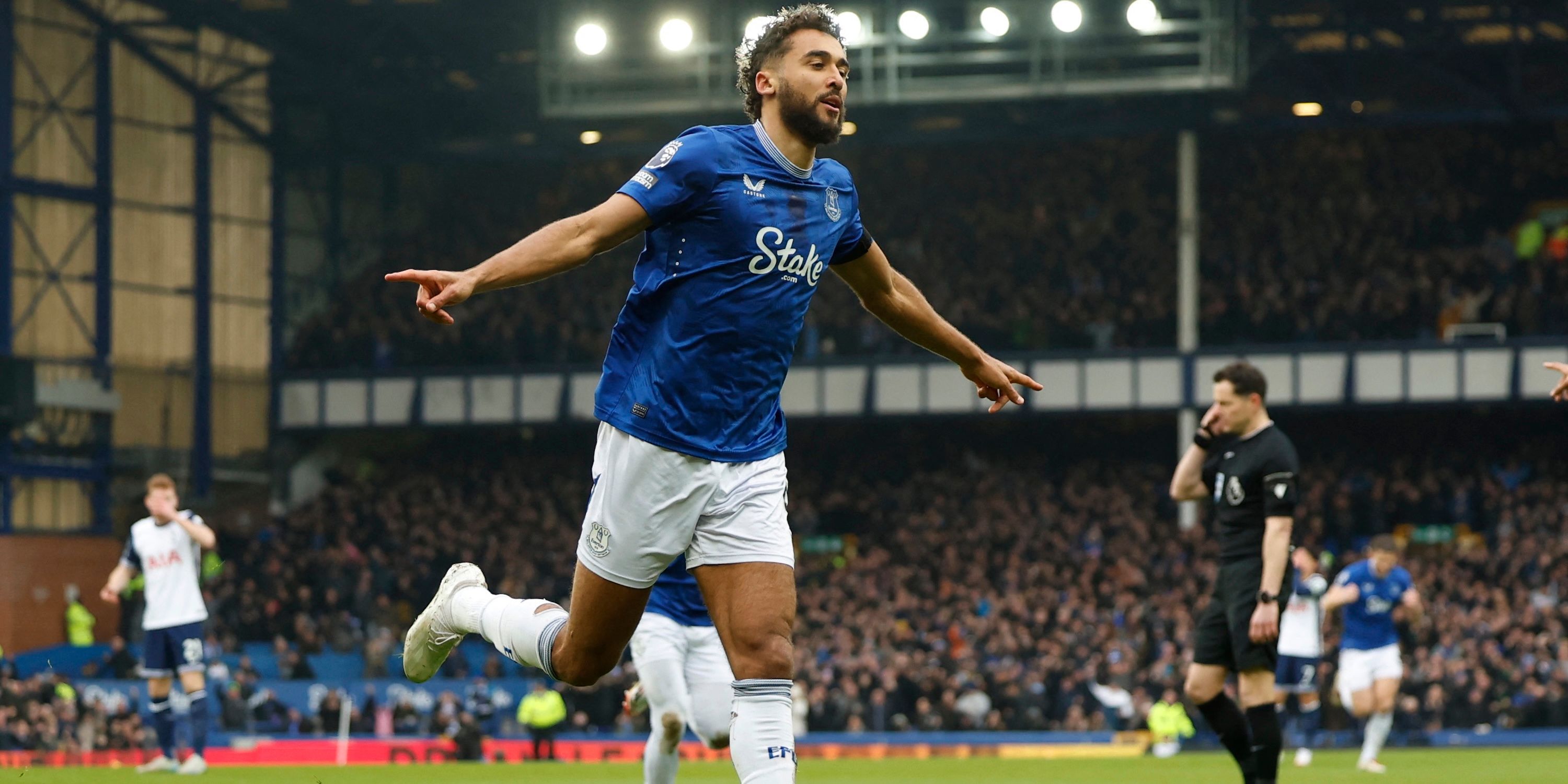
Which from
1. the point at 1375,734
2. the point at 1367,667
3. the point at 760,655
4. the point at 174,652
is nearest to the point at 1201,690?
the point at 760,655

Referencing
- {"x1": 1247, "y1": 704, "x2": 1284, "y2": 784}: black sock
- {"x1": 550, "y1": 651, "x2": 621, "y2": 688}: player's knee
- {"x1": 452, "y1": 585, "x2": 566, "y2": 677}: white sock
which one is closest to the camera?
{"x1": 550, "y1": 651, "x2": 621, "y2": 688}: player's knee

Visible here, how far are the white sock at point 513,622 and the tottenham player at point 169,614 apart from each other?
7916 mm

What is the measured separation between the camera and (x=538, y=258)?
534 centimetres

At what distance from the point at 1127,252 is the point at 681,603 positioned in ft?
95.9

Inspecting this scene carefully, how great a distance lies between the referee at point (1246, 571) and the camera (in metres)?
9.47

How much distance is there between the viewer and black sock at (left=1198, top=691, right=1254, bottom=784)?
9.52 meters

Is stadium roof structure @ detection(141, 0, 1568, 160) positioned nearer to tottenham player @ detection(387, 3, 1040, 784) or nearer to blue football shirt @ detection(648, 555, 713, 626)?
blue football shirt @ detection(648, 555, 713, 626)

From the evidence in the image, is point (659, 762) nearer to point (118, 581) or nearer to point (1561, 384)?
point (1561, 384)

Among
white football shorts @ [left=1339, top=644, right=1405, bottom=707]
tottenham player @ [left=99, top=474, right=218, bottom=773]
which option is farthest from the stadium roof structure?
tottenham player @ [left=99, top=474, right=218, bottom=773]

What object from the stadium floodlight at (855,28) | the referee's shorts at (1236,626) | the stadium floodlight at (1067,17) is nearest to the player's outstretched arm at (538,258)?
the referee's shorts at (1236,626)

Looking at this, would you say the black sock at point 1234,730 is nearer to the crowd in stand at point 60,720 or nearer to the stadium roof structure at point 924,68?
the crowd in stand at point 60,720

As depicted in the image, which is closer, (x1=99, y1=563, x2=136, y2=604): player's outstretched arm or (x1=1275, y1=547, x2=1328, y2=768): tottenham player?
(x1=99, y1=563, x2=136, y2=604): player's outstretched arm

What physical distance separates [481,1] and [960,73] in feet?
28.9

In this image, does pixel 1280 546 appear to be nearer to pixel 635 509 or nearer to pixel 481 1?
pixel 635 509
